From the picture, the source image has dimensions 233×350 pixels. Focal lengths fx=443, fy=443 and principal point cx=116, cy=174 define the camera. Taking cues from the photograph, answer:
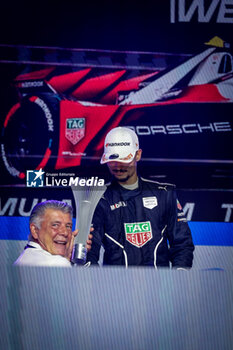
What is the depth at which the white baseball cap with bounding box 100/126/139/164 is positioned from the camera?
244 centimetres

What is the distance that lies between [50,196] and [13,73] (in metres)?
0.72

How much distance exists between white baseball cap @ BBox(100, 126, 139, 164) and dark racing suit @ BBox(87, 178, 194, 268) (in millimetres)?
147

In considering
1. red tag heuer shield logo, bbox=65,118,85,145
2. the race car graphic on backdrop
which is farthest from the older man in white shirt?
red tag heuer shield logo, bbox=65,118,85,145

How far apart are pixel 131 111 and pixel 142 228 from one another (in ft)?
2.15

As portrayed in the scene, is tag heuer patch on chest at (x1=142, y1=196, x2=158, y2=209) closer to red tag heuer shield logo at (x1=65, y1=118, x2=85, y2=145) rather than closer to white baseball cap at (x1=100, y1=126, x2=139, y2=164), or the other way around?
white baseball cap at (x1=100, y1=126, x2=139, y2=164)

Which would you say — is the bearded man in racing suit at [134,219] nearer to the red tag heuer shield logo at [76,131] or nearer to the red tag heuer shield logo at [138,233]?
the red tag heuer shield logo at [138,233]

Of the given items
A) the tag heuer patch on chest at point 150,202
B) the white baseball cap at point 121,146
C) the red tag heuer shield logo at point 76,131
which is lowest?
the tag heuer patch on chest at point 150,202

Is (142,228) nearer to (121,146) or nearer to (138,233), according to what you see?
(138,233)

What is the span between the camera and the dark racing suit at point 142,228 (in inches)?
95.7

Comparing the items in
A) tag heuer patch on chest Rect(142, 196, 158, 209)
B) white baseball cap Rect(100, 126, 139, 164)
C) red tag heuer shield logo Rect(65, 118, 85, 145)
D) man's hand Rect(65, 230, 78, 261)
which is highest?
red tag heuer shield logo Rect(65, 118, 85, 145)

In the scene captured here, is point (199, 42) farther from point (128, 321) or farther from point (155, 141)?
point (128, 321)

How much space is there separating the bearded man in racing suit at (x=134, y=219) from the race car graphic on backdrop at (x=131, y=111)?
3.8 inches

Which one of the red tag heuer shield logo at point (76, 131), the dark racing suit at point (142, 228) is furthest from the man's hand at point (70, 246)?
the red tag heuer shield logo at point (76, 131)

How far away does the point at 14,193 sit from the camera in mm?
2504
